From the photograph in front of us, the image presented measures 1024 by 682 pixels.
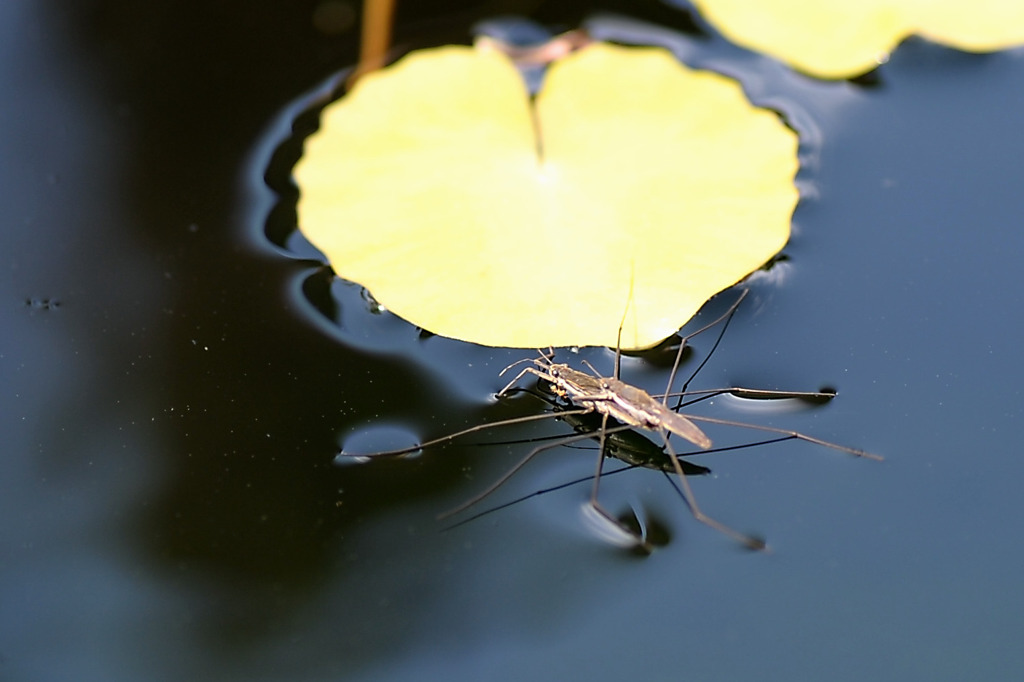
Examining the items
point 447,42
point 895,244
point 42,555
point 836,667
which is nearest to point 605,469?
point 836,667

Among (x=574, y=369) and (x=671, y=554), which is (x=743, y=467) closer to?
(x=671, y=554)

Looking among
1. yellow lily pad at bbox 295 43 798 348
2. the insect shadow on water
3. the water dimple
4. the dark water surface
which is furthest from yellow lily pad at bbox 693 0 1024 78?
the water dimple

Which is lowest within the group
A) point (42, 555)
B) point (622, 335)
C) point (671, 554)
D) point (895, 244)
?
point (42, 555)

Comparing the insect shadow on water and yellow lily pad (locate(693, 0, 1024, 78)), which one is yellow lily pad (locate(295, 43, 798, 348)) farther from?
yellow lily pad (locate(693, 0, 1024, 78))

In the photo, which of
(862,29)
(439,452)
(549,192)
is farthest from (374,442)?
(862,29)

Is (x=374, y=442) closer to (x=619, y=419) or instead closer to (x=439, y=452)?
(x=439, y=452)

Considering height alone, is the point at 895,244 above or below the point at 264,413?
above

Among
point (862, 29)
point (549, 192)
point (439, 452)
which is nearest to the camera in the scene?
point (439, 452)
